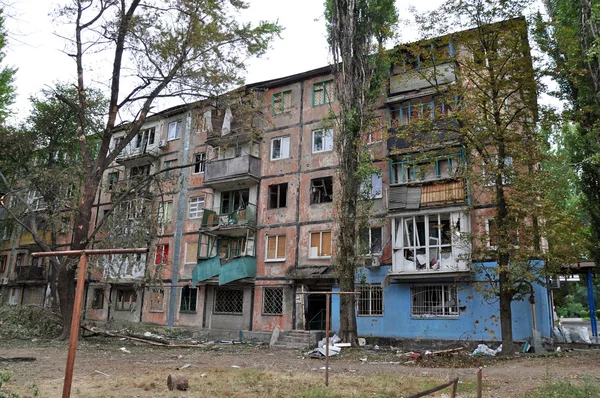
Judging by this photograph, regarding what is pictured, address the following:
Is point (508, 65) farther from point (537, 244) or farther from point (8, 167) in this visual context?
→ point (8, 167)

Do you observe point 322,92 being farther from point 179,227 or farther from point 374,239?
point 179,227

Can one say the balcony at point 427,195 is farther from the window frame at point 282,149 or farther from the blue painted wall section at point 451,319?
the window frame at point 282,149

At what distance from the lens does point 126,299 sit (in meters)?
32.2

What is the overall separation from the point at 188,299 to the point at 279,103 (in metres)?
12.7

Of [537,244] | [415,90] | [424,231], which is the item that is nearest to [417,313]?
[424,231]

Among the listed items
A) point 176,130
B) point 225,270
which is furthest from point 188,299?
point 176,130

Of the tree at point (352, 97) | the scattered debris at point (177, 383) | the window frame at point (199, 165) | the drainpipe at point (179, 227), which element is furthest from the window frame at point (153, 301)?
the scattered debris at point (177, 383)

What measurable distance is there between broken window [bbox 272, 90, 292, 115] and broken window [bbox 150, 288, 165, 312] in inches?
515

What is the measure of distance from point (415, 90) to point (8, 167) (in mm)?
23501

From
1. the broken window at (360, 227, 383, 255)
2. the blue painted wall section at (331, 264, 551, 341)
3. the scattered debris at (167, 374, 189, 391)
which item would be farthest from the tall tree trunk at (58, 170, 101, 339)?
the broken window at (360, 227, 383, 255)

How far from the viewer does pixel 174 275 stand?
29.9m

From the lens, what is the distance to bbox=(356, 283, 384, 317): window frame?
2311cm

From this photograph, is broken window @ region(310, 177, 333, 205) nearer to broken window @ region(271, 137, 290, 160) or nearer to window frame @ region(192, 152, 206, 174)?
broken window @ region(271, 137, 290, 160)

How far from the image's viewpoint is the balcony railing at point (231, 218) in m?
27.4
